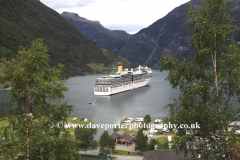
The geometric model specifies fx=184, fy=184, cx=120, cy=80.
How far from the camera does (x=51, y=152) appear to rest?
26.6 feet

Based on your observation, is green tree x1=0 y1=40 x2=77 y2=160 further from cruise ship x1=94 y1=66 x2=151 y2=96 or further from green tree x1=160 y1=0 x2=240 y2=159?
cruise ship x1=94 y1=66 x2=151 y2=96

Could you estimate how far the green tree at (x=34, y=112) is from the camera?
7.89m

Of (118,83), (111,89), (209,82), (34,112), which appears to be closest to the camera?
(209,82)

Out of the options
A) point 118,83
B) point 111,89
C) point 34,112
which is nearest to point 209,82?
point 34,112

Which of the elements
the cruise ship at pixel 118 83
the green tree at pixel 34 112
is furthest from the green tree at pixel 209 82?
the cruise ship at pixel 118 83

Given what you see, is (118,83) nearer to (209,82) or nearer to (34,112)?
(34,112)

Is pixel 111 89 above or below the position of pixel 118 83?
below

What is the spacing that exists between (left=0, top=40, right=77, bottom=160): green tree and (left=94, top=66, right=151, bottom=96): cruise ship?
204 ft

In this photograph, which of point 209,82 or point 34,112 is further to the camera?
point 34,112

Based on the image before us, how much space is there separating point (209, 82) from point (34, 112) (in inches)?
316

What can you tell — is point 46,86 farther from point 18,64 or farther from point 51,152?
point 51,152

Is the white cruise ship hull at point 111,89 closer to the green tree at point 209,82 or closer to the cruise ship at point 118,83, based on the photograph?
the cruise ship at point 118,83

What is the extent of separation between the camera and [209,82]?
7.87 m

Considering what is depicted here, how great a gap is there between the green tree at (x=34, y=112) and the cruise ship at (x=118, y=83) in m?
62.2
